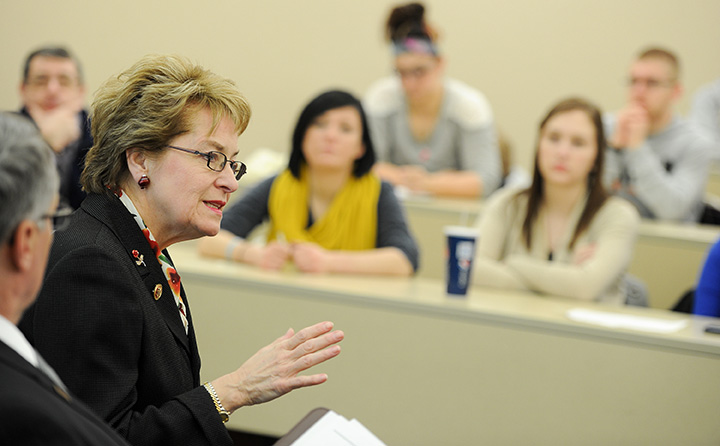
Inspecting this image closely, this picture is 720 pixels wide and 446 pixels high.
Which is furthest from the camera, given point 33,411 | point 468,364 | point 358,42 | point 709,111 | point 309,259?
point 358,42

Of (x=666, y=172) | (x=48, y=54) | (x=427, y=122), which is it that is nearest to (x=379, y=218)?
(x=427, y=122)

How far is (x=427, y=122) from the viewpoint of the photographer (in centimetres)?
392

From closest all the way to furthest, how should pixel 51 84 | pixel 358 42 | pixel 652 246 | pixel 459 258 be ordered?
1. pixel 459 258
2. pixel 652 246
3. pixel 51 84
4. pixel 358 42

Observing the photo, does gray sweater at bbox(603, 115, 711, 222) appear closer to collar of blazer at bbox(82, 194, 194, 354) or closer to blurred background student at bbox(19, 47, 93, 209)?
blurred background student at bbox(19, 47, 93, 209)

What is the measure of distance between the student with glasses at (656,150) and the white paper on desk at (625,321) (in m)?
1.33

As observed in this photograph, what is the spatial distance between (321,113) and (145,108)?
1437mm

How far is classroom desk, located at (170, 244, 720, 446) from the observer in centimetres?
193

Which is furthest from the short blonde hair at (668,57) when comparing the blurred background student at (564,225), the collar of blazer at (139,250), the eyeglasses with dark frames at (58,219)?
the eyeglasses with dark frames at (58,219)

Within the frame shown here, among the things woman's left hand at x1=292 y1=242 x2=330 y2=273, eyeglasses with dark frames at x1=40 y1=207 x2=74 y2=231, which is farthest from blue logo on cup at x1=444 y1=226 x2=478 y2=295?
eyeglasses with dark frames at x1=40 y1=207 x2=74 y2=231

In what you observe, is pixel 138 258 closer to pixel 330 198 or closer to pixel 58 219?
pixel 58 219

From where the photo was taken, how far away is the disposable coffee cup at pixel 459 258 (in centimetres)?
213

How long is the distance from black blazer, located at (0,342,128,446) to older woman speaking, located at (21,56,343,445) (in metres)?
0.32

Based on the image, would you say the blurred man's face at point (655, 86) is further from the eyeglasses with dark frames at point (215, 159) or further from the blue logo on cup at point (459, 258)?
the eyeglasses with dark frames at point (215, 159)

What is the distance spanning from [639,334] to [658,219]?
1.57 m
